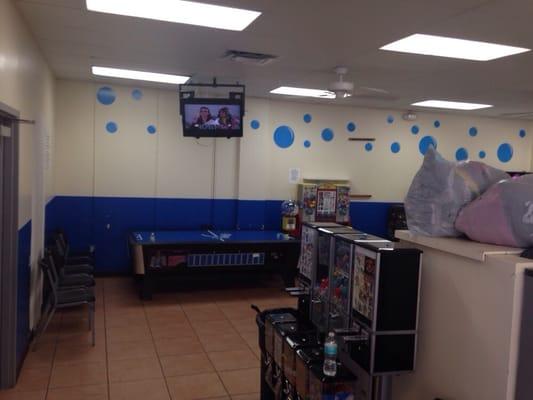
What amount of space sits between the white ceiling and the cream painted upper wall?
2.82ft

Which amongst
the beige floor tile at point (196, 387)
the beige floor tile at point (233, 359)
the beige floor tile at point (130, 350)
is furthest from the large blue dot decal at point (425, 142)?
the beige floor tile at point (196, 387)

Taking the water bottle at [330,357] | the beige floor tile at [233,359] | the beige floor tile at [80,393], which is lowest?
the beige floor tile at [80,393]

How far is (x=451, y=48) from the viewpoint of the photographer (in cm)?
457

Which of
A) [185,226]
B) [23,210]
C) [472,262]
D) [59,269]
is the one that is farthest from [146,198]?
[472,262]

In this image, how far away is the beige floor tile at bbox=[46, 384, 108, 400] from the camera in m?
3.87

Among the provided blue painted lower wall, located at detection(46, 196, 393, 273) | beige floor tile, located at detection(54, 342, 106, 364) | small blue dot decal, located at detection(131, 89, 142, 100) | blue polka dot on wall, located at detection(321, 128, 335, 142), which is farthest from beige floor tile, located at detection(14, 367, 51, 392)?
blue polka dot on wall, located at detection(321, 128, 335, 142)

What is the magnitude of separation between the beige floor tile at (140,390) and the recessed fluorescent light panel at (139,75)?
3.92 meters

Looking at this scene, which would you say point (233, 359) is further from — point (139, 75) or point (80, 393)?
point (139, 75)

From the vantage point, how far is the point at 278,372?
10.6 feet

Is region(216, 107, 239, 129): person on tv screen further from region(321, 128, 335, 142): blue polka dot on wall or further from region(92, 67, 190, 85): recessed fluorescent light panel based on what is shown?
region(321, 128, 335, 142): blue polka dot on wall

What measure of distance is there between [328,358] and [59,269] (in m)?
4.22

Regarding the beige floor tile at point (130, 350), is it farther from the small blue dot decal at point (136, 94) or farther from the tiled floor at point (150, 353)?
the small blue dot decal at point (136, 94)

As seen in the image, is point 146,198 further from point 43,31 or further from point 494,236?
point 494,236

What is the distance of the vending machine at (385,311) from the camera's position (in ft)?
7.91
